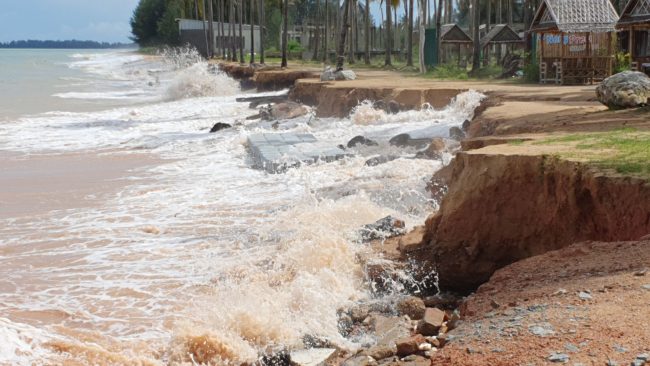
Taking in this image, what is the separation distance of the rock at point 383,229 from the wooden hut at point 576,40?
54.6ft

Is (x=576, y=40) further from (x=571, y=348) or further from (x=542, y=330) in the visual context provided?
(x=571, y=348)

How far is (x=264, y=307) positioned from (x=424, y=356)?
1.96 m

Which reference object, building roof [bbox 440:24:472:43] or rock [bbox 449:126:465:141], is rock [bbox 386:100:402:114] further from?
building roof [bbox 440:24:472:43]

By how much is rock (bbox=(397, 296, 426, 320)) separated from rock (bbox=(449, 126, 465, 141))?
29.1 feet

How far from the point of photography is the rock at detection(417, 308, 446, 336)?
20.8 feet

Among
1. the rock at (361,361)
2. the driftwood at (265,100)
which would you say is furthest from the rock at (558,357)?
the driftwood at (265,100)

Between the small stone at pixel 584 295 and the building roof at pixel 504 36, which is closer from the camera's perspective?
the small stone at pixel 584 295

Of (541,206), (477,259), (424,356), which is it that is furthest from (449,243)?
(424,356)

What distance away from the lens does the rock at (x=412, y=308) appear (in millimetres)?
7234

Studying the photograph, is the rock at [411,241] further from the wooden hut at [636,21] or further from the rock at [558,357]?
the wooden hut at [636,21]

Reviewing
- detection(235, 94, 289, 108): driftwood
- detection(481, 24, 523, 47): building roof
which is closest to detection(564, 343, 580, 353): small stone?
detection(235, 94, 289, 108): driftwood

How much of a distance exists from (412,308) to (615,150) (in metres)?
2.78

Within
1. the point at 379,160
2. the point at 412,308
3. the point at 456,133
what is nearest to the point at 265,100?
the point at 456,133

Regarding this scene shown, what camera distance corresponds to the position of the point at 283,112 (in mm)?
26234
